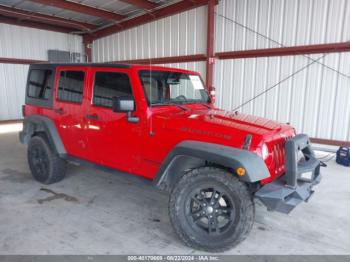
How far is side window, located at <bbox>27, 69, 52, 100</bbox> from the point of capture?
12.9 ft

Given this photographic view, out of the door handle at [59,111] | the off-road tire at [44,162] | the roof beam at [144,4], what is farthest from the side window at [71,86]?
the roof beam at [144,4]

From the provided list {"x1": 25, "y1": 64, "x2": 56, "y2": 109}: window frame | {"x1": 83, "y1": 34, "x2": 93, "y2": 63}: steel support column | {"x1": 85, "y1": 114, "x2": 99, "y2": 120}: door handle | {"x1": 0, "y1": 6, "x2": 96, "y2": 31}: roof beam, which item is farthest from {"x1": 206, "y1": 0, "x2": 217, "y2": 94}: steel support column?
{"x1": 83, "y1": 34, "x2": 93, "y2": 63}: steel support column

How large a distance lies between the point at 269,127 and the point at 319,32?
478cm

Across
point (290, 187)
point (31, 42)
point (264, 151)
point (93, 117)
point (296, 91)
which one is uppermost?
point (31, 42)

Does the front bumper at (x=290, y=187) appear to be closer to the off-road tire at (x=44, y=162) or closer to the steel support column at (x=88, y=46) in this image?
the off-road tire at (x=44, y=162)

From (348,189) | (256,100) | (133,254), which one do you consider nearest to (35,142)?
(133,254)

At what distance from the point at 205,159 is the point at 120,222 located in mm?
1384

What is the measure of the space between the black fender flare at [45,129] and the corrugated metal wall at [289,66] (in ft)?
17.5

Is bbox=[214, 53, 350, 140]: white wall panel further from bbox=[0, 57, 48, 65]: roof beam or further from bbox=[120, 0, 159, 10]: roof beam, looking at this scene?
bbox=[0, 57, 48, 65]: roof beam

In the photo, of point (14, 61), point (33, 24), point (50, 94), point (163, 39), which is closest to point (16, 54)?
point (14, 61)

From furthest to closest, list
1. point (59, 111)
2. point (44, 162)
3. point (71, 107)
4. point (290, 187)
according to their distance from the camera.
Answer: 1. point (44, 162)
2. point (59, 111)
3. point (71, 107)
4. point (290, 187)

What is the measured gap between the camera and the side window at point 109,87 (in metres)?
2.98

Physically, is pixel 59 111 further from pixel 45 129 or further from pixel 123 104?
pixel 123 104

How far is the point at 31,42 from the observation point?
11.3m
